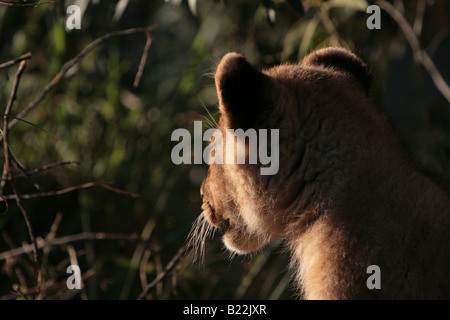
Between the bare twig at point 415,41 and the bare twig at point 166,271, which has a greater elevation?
the bare twig at point 415,41

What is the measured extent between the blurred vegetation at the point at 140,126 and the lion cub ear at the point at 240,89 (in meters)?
1.91

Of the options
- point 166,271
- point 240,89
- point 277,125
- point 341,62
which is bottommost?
point 166,271

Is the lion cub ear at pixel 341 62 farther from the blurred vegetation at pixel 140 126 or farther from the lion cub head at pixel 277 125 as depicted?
the blurred vegetation at pixel 140 126

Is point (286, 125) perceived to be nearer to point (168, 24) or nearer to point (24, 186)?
point (24, 186)

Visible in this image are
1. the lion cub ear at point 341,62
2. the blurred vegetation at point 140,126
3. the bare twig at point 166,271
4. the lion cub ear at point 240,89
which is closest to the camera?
the lion cub ear at point 240,89

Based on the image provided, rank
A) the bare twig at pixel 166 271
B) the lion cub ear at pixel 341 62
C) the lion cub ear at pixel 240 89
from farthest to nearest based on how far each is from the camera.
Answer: the bare twig at pixel 166 271 → the lion cub ear at pixel 341 62 → the lion cub ear at pixel 240 89

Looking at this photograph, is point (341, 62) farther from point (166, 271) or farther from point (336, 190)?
point (166, 271)

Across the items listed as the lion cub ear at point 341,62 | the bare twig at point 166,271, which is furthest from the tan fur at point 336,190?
the bare twig at point 166,271

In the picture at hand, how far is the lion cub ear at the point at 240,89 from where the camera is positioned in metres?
2.77

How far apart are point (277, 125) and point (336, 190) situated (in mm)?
363

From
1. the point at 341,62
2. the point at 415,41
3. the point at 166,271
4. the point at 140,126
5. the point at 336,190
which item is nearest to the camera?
the point at 336,190

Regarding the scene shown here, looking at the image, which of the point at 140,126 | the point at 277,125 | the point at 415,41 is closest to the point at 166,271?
the point at 277,125

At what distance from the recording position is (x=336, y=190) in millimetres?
2773

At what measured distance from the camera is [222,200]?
3.29 metres
